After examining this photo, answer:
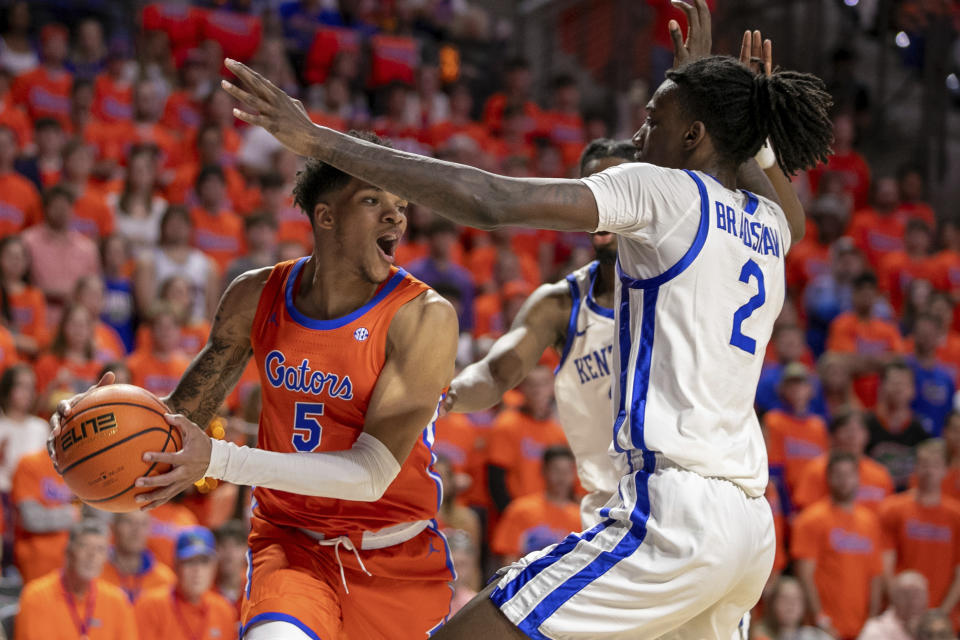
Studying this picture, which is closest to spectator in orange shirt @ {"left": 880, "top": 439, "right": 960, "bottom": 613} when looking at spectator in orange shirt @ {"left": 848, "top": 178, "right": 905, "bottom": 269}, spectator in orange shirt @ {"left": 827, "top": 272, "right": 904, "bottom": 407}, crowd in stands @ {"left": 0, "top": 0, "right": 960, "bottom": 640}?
crowd in stands @ {"left": 0, "top": 0, "right": 960, "bottom": 640}

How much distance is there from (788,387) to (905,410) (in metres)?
0.98

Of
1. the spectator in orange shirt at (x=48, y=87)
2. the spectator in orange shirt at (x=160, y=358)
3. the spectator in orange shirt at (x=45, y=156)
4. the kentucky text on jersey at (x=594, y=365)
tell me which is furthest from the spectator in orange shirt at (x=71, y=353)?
the kentucky text on jersey at (x=594, y=365)

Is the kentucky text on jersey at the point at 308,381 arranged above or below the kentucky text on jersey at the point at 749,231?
below

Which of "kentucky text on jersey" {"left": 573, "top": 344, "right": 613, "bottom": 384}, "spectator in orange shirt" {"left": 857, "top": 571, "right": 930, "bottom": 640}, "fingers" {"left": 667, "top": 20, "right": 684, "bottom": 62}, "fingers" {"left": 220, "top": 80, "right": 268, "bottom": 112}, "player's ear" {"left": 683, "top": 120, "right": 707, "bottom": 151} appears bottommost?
"spectator in orange shirt" {"left": 857, "top": 571, "right": 930, "bottom": 640}

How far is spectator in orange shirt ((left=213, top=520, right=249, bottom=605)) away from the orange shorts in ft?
9.74

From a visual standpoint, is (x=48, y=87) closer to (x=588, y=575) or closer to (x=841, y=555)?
(x=841, y=555)

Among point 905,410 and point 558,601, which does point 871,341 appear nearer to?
point 905,410

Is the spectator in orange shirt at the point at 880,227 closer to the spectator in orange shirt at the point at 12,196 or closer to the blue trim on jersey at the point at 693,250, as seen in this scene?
the spectator in orange shirt at the point at 12,196

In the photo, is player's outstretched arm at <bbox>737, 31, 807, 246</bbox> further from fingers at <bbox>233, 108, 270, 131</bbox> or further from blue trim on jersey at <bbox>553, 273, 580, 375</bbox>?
fingers at <bbox>233, 108, 270, 131</bbox>

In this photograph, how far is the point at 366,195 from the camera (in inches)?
138

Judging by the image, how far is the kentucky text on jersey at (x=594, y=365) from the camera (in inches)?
163

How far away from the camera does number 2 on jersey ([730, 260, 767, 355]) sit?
2.93 meters

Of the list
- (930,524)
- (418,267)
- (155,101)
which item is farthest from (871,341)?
→ (155,101)

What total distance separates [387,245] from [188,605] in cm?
354
